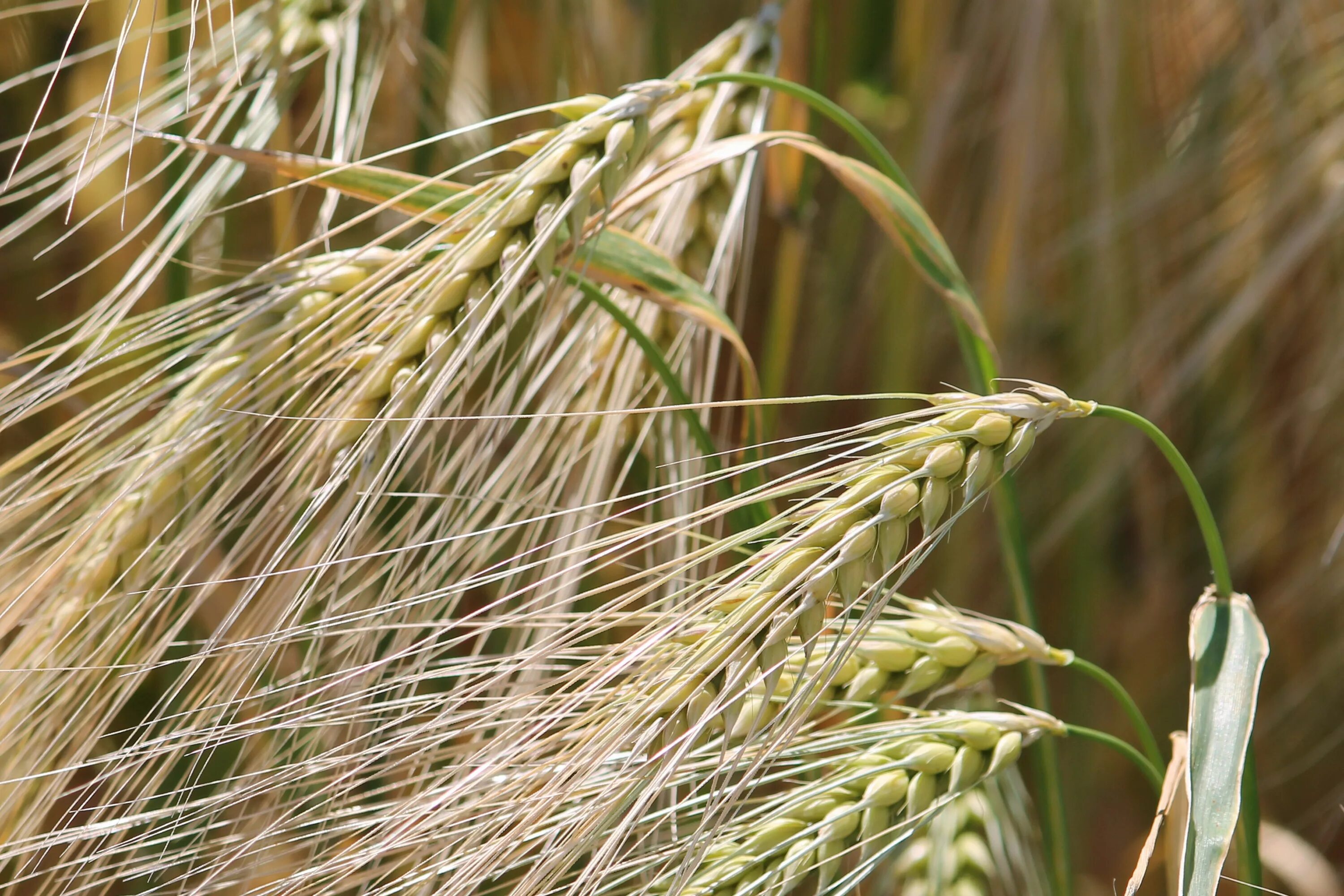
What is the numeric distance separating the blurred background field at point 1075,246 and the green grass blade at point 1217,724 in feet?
0.87

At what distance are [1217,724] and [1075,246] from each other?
Answer: 0.44 m

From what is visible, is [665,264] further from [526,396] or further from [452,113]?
[452,113]

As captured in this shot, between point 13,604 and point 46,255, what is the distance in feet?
1.90

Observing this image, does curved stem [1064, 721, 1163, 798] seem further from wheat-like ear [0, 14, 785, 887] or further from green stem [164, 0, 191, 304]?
green stem [164, 0, 191, 304]

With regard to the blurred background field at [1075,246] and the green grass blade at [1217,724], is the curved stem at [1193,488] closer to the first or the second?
the green grass blade at [1217,724]

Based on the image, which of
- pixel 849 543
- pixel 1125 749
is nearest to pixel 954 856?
pixel 1125 749

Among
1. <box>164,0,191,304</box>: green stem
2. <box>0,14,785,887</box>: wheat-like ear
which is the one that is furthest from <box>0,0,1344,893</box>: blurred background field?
<box>0,14,785,887</box>: wheat-like ear

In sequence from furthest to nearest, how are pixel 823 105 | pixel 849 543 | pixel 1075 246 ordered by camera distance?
pixel 1075 246 < pixel 823 105 < pixel 849 543

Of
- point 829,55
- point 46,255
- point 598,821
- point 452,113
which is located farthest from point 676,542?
point 46,255

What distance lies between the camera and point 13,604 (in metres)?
0.35

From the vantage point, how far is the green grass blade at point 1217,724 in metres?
0.31

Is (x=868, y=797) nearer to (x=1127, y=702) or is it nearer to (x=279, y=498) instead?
(x=1127, y=702)

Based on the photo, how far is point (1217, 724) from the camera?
1.11 feet

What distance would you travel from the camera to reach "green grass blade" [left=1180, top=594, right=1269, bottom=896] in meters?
0.31
